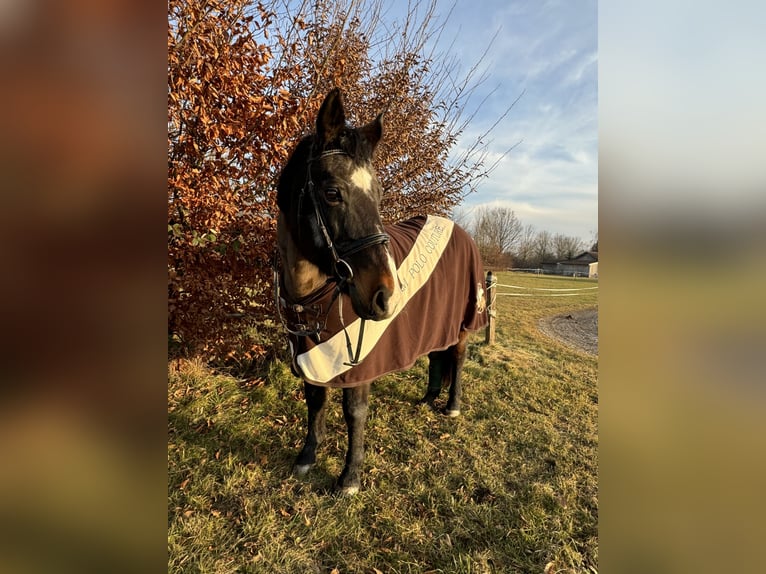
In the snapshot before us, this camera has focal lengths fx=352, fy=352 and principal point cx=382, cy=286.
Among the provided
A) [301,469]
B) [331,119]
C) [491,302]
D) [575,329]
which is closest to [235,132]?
[331,119]

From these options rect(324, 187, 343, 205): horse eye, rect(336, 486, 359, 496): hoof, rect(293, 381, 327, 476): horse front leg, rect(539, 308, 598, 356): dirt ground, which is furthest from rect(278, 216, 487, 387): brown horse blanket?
rect(539, 308, 598, 356): dirt ground

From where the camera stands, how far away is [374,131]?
2.40 meters

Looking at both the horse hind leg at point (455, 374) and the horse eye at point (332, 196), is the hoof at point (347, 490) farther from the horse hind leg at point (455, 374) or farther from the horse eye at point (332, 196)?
the horse eye at point (332, 196)

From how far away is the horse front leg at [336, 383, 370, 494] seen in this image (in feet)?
8.94

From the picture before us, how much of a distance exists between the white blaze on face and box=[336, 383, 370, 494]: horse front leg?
149 centimetres

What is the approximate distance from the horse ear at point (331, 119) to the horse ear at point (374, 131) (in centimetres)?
25

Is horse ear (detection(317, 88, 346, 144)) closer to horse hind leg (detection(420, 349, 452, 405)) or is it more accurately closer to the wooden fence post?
horse hind leg (detection(420, 349, 452, 405))

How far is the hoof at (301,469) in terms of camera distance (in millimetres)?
2899

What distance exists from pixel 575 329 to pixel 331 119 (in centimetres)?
982

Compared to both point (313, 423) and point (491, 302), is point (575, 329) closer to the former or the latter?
point (491, 302)

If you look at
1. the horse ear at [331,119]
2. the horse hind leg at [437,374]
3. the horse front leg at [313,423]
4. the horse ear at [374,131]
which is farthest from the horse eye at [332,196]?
the horse hind leg at [437,374]
